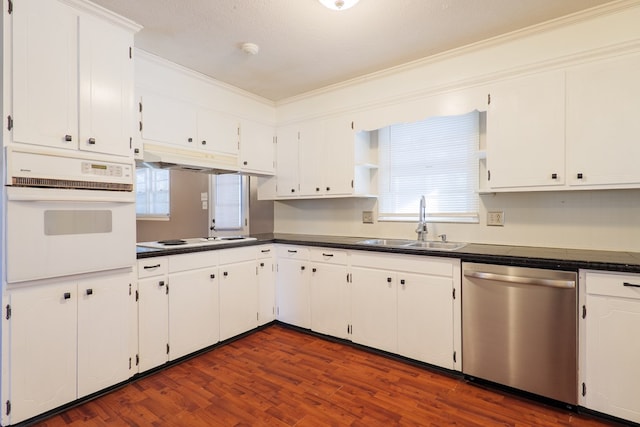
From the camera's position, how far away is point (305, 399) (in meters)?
2.12

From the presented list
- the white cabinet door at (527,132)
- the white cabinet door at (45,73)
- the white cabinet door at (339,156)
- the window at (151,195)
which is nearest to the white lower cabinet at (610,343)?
the white cabinet door at (527,132)

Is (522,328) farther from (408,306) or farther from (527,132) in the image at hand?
(527,132)

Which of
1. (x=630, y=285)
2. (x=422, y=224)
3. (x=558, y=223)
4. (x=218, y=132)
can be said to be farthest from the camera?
(x=218, y=132)

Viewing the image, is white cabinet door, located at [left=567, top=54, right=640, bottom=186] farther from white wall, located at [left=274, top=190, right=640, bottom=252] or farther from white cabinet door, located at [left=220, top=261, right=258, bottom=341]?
white cabinet door, located at [left=220, top=261, right=258, bottom=341]

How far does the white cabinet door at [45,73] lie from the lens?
1755mm

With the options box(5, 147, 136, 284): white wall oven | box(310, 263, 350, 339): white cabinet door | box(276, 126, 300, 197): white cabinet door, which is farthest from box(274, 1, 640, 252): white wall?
box(5, 147, 136, 284): white wall oven

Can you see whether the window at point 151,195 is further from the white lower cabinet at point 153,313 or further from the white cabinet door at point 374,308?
the white cabinet door at point 374,308

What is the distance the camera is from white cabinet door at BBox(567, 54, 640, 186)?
203cm

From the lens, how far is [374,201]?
Answer: 3.44 meters

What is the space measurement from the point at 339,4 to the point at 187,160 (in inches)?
68.7

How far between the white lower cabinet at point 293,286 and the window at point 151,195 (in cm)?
132

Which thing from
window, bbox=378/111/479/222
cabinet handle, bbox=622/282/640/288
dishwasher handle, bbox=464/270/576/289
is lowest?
dishwasher handle, bbox=464/270/576/289

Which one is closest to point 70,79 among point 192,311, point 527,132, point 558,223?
point 192,311

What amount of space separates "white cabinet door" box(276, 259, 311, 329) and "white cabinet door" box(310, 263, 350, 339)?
0.27 ft
